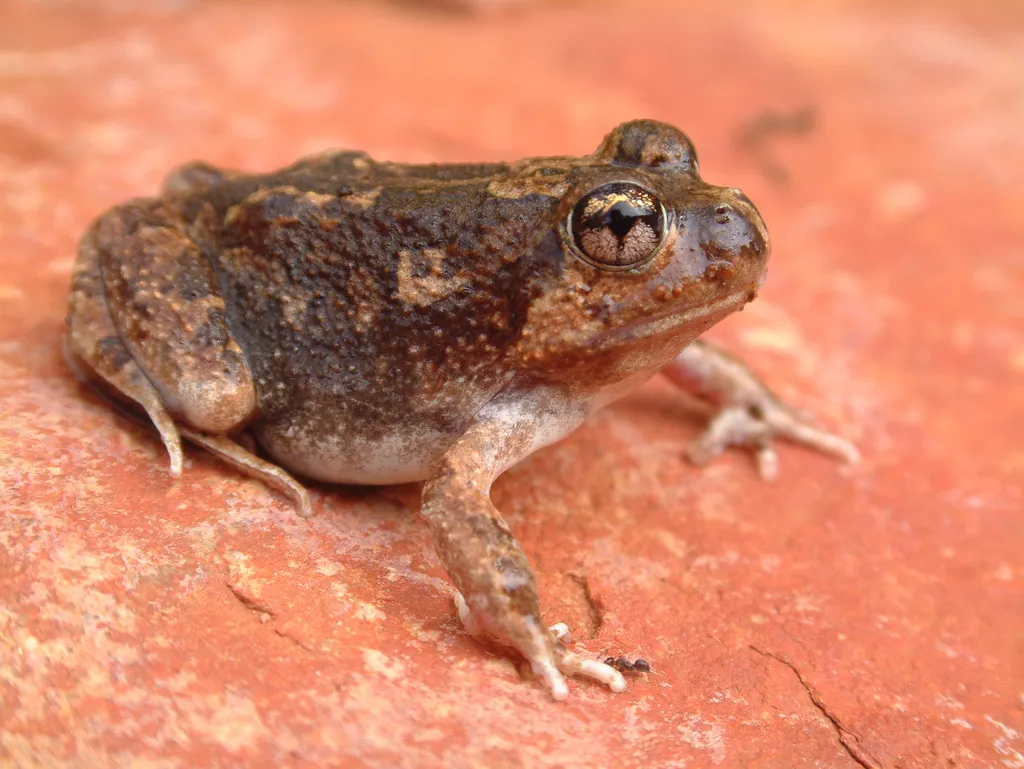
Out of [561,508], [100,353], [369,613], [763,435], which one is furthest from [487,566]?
[763,435]

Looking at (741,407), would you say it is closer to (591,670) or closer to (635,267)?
(635,267)

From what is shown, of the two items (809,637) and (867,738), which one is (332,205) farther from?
(867,738)

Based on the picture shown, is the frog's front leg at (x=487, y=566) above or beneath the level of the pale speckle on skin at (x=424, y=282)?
beneath

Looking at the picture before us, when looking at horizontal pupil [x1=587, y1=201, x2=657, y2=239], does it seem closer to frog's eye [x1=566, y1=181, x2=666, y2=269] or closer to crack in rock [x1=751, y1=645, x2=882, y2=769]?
frog's eye [x1=566, y1=181, x2=666, y2=269]

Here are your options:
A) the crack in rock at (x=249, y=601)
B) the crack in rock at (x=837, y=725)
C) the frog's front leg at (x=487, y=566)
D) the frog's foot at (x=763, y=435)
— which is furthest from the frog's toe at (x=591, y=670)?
the frog's foot at (x=763, y=435)

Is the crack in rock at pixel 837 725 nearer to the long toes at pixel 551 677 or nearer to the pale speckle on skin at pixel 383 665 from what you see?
the long toes at pixel 551 677

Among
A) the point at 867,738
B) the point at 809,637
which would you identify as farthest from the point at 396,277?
the point at 867,738

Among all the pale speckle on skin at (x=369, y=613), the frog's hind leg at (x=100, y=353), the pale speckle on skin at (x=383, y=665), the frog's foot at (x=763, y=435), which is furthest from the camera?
the frog's foot at (x=763, y=435)

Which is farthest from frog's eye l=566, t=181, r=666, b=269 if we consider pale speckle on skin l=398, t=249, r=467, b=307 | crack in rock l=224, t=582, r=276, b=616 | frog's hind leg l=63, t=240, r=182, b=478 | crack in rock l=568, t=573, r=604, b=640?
frog's hind leg l=63, t=240, r=182, b=478
